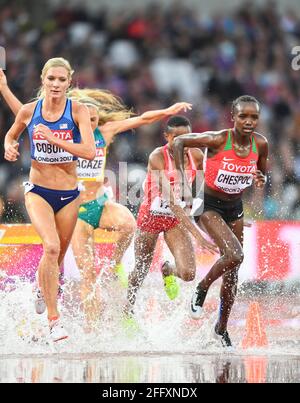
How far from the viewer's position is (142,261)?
10.1 m

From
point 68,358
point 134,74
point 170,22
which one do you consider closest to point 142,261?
point 68,358

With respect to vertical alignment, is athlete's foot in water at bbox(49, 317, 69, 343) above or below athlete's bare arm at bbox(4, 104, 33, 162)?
below

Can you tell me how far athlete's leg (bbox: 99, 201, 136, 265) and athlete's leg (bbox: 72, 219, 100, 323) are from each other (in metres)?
0.30

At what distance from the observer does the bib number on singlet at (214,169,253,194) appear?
363 inches

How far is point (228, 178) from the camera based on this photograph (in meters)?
9.23

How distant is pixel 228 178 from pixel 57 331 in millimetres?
2067

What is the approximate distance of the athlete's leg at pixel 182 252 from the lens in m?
9.91

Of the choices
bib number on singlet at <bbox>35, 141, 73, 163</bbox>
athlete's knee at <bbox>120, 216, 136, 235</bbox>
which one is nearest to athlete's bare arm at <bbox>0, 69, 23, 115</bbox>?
bib number on singlet at <bbox>35, 141, 73, 163</bbox>

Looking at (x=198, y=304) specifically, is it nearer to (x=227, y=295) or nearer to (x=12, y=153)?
(x=227, y=295)

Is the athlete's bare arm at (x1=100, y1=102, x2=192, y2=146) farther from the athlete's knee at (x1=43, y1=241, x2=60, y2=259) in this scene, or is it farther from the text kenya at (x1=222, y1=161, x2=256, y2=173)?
the athlete's knee at (x1=43, y1=241, x2=60, y2=259)
